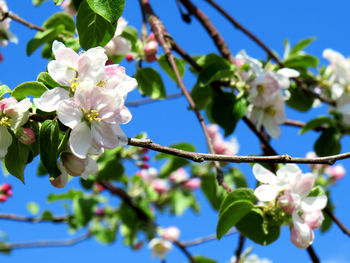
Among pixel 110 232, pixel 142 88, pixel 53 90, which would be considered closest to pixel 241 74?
pixel 142 88

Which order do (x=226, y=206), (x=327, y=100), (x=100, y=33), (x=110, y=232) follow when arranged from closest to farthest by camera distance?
(x=100, y=33)
(x=226, y=206)
(x=327, y=100)
(x=110, y=232)

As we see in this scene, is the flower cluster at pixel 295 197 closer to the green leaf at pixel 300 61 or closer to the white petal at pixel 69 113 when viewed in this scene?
the white petal at pixel 69 113

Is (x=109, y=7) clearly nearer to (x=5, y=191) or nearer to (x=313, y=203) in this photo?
(x=313, y=203)

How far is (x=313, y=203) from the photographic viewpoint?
1.32m

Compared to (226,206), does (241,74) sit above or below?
above

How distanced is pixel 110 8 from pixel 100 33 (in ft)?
0.35

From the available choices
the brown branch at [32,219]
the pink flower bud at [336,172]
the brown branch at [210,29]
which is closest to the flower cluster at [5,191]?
the brown branch at [32,219]

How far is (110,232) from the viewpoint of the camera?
307 centimetres

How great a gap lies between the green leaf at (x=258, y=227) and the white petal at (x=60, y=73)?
62 centimetres

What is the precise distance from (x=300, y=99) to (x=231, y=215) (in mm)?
1106

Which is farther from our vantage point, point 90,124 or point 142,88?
point 142,88

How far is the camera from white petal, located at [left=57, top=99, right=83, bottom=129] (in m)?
0.89

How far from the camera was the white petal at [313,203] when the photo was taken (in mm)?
1308

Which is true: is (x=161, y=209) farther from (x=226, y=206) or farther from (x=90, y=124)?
(x=90, y=124)
